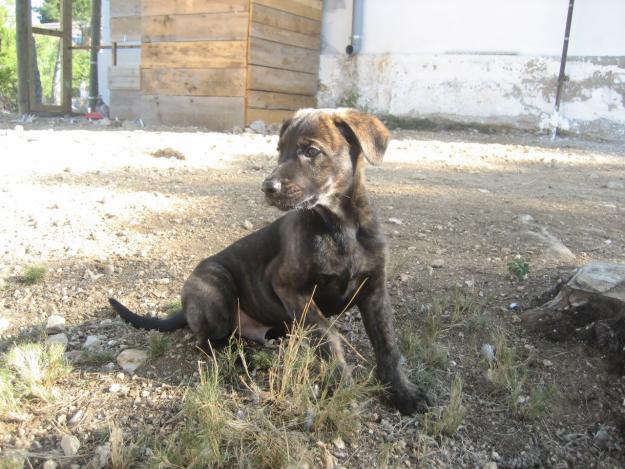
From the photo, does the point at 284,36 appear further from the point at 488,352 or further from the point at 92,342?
the point at 488,352

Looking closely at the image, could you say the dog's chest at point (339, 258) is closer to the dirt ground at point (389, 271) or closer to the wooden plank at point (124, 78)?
the dirt ground at point (389, 271)

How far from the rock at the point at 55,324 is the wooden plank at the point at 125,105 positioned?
29.3ft

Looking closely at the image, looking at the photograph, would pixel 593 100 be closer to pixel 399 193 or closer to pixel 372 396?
pixel 399 193

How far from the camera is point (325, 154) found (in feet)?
9.71

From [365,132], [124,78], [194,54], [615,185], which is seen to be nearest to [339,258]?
[365,132]

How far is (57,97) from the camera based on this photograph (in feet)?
98.1

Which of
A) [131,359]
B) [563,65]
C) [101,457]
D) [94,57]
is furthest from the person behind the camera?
[94,57]

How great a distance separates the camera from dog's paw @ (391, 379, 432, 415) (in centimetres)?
287

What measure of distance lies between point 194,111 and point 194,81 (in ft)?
1.75

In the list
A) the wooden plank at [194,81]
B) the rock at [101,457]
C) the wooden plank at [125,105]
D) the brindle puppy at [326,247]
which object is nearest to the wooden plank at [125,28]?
the wooden plank at [125,105]

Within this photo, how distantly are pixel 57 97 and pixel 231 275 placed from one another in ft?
99.0

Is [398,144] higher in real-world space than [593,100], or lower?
lower

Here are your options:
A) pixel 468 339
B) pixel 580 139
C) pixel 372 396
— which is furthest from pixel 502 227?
pixel 580 139

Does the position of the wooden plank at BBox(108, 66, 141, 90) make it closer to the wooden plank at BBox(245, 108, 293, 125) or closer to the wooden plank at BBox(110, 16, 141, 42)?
the wooden plank at BBox(110, 16, 141, 42)
